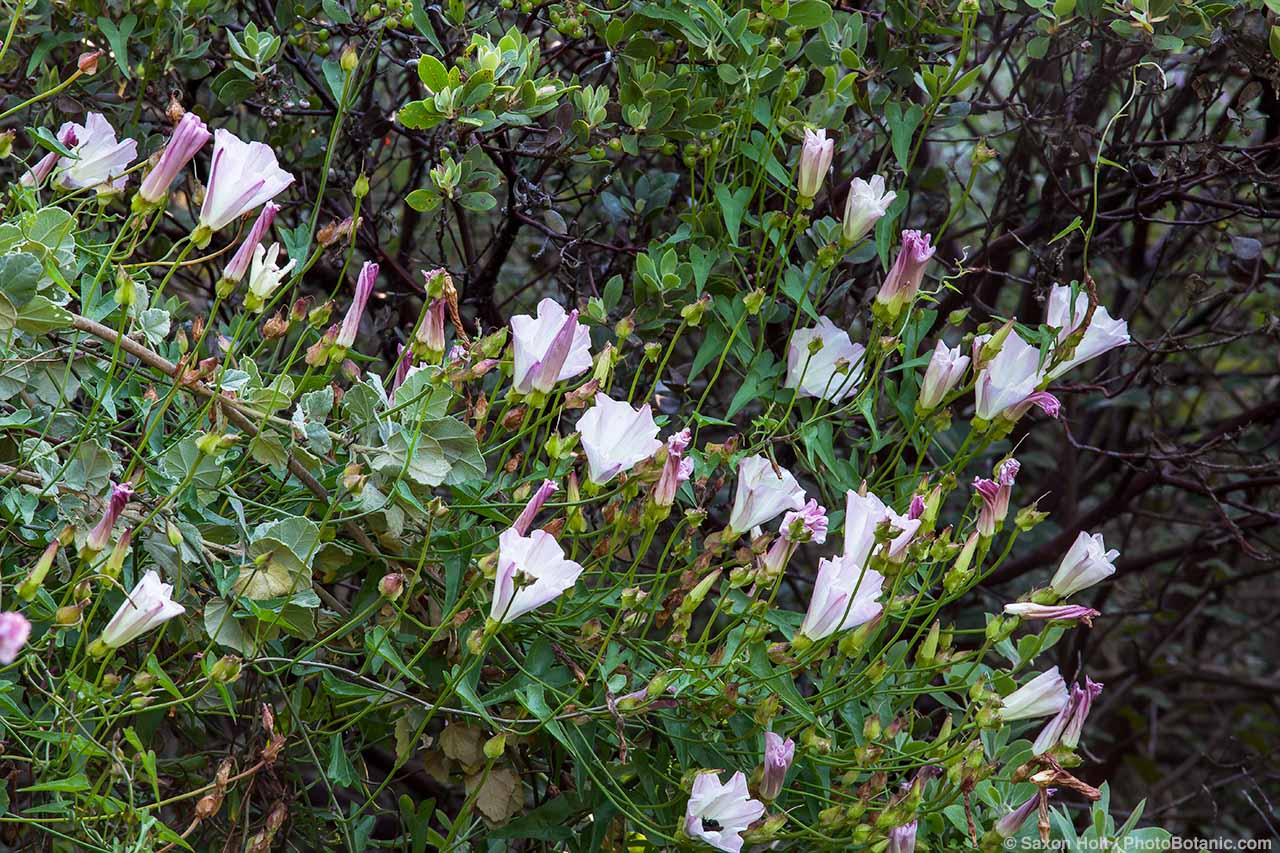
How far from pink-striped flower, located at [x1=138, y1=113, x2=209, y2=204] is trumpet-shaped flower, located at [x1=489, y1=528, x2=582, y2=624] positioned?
1.20 ft

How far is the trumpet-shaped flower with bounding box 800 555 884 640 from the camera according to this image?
0.98 metres

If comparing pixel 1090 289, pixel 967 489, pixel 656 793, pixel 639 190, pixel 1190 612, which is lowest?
pixel 1190 612

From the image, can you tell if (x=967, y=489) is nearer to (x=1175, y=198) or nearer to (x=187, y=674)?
(x=1175, y=198)

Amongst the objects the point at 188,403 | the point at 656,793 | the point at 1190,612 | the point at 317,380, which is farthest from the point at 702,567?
the point at 1190,612

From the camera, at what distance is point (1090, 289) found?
1123 millimetres

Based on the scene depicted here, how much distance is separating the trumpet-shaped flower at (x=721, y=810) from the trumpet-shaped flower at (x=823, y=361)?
395mm

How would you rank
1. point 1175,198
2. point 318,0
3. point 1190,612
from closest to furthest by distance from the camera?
point 318,0 → point 1175,198 → point 1190,612

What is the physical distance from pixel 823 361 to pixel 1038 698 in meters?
0.37

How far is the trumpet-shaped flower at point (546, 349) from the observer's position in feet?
3.22

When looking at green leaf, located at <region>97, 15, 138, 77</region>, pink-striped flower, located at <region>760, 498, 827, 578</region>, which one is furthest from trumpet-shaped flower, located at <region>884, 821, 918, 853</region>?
green leaf, located at <region>97, 15, 138, 77</region>

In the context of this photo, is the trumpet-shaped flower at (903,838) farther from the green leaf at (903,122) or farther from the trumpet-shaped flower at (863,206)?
the green leaf at (903,122)

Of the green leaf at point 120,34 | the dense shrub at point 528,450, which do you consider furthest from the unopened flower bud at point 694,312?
the green leaf at point 120,34

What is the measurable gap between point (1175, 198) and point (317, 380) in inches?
42.0

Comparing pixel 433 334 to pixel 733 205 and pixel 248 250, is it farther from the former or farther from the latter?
pixel 733 205
